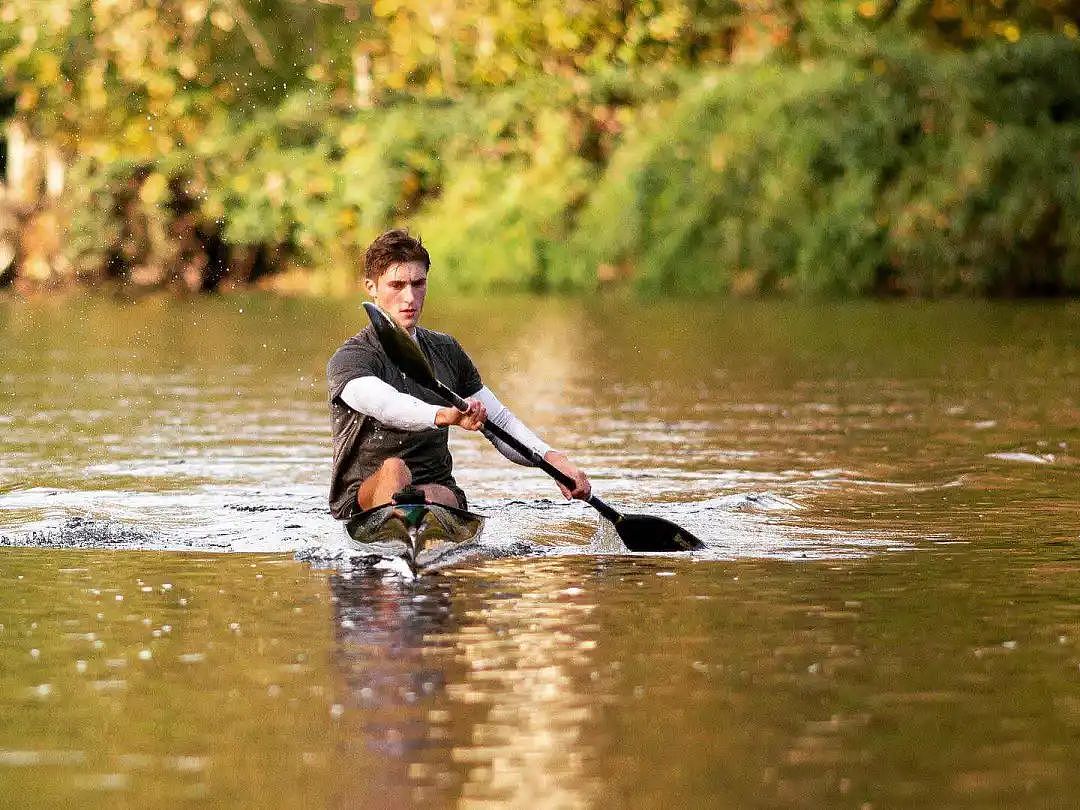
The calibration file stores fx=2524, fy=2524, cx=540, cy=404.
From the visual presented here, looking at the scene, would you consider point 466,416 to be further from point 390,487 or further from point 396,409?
point 390,487

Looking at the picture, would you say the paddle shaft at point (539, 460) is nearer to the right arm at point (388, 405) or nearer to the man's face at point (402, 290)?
the right arm at point (388, 405)

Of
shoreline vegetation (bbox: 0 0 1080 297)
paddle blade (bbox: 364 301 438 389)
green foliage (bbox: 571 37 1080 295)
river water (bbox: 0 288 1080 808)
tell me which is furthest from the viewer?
shoreline vegetation (bbox: 0 0 1080 297)

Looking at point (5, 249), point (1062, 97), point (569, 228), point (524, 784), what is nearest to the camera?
point (524, 784)

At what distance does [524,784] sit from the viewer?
580 cm

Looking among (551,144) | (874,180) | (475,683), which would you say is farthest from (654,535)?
(551,144)

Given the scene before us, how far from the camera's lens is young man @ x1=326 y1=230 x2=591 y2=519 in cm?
977

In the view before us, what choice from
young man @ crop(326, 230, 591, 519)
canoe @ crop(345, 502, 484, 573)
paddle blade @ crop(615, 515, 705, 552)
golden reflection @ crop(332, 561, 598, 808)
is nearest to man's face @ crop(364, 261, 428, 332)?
young man @ crop(326, 230, 591, 519)

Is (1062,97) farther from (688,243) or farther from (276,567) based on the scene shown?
(276,567)

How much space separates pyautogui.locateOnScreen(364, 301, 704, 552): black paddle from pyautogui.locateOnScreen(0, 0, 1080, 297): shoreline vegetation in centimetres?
2147

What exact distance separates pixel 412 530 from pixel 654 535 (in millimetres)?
1054

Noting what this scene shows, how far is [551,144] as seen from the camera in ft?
123

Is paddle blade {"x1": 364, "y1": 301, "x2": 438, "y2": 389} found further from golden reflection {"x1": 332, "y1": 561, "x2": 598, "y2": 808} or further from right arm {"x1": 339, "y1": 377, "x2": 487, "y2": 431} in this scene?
golden reflection {"x1": 332, "y1": 561, "x2": 598, "y2": 808}

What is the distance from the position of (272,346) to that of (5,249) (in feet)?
56.9

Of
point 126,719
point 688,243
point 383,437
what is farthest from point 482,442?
point 688,243
